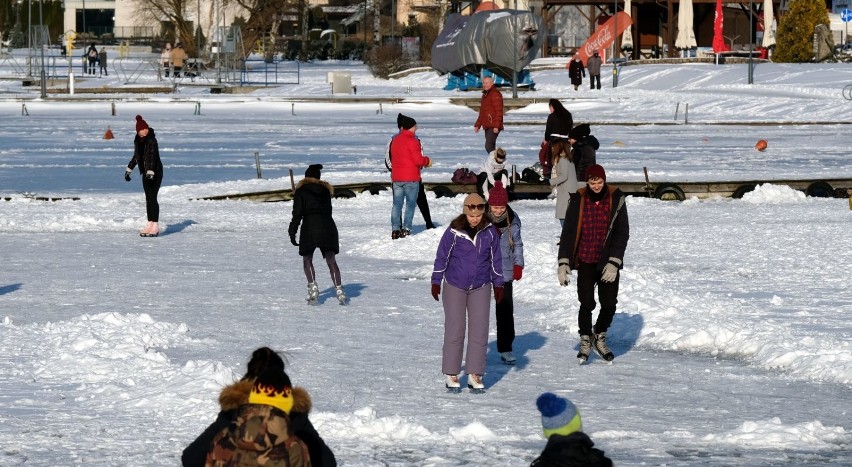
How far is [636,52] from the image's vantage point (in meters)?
79.8

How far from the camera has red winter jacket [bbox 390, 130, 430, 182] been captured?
1812cm

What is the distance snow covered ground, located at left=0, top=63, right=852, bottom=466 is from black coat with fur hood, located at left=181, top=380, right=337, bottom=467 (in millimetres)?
3112

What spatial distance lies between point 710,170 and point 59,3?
10559 centimetres

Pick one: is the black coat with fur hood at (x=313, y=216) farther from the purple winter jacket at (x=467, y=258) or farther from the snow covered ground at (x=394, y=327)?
the purple winter jacket at (x=467, y=258)

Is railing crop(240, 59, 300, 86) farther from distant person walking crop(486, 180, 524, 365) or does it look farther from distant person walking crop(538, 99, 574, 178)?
distant person walking crop(486, 180, 524, 365)

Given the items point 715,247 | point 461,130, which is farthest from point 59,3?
point 715,247

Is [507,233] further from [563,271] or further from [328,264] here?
[328,264]

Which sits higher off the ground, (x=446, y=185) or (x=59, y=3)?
(x=59, y=3)

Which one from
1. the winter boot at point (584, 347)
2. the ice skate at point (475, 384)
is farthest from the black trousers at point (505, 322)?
the ice skate at point (475, 384)

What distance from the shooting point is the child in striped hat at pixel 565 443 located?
486cm

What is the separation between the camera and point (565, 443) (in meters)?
4.88

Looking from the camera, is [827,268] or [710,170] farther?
[710,170]

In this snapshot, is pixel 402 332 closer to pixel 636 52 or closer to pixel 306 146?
pixel 306 146

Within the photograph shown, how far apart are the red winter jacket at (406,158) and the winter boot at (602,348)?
7.03 meters
